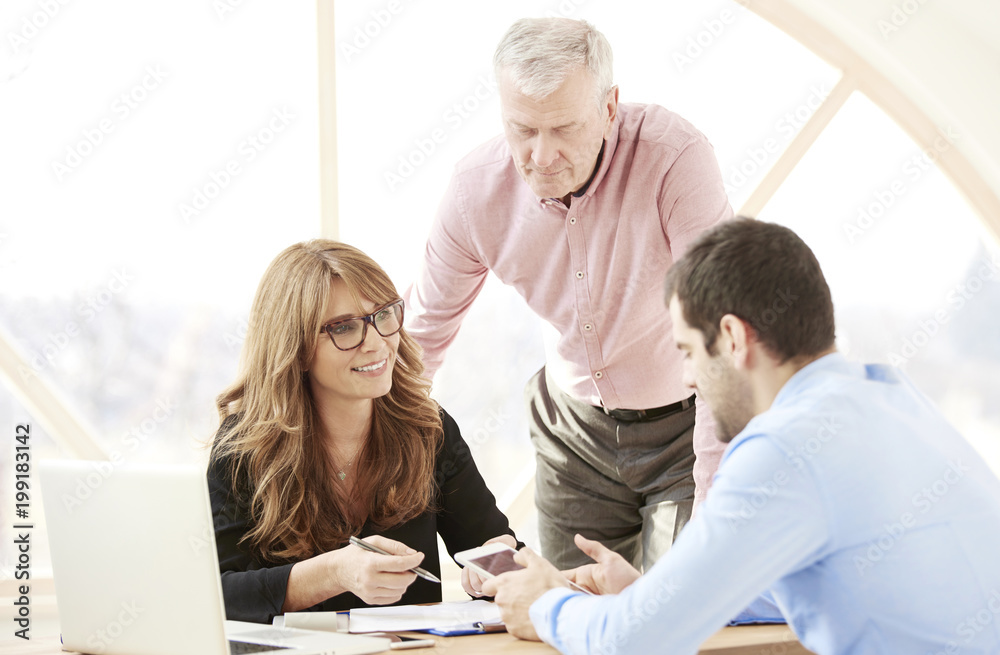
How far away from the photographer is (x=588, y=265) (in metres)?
2.64

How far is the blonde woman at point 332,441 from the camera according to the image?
2.26 meters

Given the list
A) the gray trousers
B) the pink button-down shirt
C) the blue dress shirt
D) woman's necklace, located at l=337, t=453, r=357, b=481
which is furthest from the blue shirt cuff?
the gray trousers

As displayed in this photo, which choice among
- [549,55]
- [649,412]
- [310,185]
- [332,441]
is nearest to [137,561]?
[332,441]

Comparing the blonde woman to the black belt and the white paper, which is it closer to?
the white paper

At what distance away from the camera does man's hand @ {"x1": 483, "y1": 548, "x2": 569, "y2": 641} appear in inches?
67.2

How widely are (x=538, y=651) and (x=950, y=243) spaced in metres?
4.35

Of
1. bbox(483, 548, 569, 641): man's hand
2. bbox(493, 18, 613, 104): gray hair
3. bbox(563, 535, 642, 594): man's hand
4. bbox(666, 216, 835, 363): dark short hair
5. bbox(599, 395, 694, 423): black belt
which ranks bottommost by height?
bbox(483, 548, 569, 641): man's hand

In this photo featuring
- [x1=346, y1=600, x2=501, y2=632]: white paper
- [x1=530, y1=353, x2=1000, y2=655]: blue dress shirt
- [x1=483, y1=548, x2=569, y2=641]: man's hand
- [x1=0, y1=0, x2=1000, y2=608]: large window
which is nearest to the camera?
[x1=530, y1=353, x2=1000, y2=655]: blue dress shirt

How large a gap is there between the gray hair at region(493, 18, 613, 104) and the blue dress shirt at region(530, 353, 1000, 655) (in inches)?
43.8

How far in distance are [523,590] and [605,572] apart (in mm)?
242

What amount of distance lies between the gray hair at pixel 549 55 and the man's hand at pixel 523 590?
1172 millimetres

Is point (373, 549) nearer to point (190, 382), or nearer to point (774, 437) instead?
point (774, 437)

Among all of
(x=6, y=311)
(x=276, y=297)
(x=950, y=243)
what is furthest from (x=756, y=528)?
(x=950, y=243)

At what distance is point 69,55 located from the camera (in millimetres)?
3914
